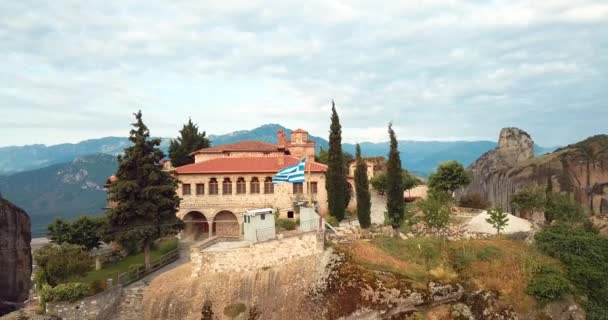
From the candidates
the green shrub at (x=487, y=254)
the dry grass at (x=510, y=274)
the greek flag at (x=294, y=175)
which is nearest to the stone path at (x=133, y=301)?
the greek flag at (x=294, y=175)

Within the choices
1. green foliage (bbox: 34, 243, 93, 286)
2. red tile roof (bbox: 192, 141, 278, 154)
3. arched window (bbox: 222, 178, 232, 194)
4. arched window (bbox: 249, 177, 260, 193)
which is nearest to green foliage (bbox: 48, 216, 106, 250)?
green foliage (bbox: 34, 243, 93, 286)

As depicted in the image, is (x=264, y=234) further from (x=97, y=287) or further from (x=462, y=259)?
(x=462, y=259)

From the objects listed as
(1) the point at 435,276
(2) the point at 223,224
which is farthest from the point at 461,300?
(2) the point at 223,224

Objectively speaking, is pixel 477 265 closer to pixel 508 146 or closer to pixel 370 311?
pixel 370 311

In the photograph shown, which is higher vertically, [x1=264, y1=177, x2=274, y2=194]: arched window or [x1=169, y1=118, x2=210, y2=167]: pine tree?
[x1=169, y1=118, x2=210, y2=167]: pine tree

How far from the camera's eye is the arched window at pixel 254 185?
130ft

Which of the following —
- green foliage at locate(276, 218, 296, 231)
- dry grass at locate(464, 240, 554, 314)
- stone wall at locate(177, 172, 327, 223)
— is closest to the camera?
dry grass at locate(464, 240, 554, 314)

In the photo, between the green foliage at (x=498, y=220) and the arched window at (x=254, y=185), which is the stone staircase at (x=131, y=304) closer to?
the arched window at (x=254, y=185)

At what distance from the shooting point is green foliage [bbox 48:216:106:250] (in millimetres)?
32781

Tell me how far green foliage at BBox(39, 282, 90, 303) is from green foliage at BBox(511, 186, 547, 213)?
101ft

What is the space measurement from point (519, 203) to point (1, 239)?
37571 millimetres

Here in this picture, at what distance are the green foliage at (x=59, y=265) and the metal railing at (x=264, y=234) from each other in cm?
952

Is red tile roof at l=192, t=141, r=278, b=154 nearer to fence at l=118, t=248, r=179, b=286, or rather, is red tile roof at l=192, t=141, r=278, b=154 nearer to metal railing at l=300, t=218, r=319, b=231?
fence at l=118, t=248, r=179, b=286

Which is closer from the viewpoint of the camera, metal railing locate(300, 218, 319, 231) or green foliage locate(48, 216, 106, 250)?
metal railing locate(300, 218, 319, 231)
